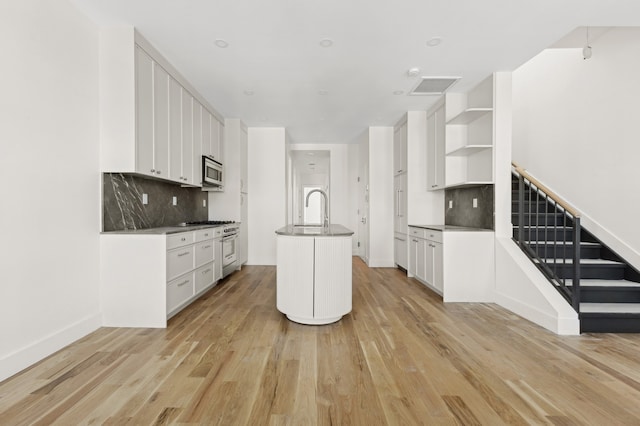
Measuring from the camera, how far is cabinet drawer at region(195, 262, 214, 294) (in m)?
3.50

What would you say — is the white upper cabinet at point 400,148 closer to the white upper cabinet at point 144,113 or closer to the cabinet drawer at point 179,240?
the cabinet drawer at point 179,240

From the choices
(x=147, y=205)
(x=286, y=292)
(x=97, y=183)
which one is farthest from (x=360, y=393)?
(x=147, y=205)

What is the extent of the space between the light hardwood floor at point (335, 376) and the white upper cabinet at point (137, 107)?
1578 millimetres

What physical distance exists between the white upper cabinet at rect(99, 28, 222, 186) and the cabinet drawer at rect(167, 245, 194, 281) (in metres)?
0.83

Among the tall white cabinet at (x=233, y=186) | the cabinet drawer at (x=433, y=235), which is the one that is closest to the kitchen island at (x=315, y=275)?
the cabinet drawer at (x=433, y=235)

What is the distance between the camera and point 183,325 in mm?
2781

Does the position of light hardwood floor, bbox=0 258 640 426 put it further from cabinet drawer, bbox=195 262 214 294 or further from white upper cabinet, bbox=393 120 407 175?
white upper cabinet, bbox=393 120 407 175

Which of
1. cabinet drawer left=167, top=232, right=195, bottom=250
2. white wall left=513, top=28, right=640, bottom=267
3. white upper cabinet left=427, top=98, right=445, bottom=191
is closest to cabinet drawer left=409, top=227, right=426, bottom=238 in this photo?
white upper cabinet left=427, top=98, right=445, bottom=191

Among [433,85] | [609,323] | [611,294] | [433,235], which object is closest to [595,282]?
[611,294]

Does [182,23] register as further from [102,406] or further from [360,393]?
[360,393]

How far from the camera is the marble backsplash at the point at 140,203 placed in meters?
2.84

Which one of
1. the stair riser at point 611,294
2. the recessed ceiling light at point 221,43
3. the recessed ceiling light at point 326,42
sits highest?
the recessed ceiling light at point 221,43

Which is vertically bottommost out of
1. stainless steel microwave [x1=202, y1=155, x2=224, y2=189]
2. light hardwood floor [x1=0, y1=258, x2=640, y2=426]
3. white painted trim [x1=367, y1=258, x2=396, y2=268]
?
light hardwood floor [x1=0, y1=258, x2=640, y2=426]

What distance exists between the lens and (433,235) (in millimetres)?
3881
